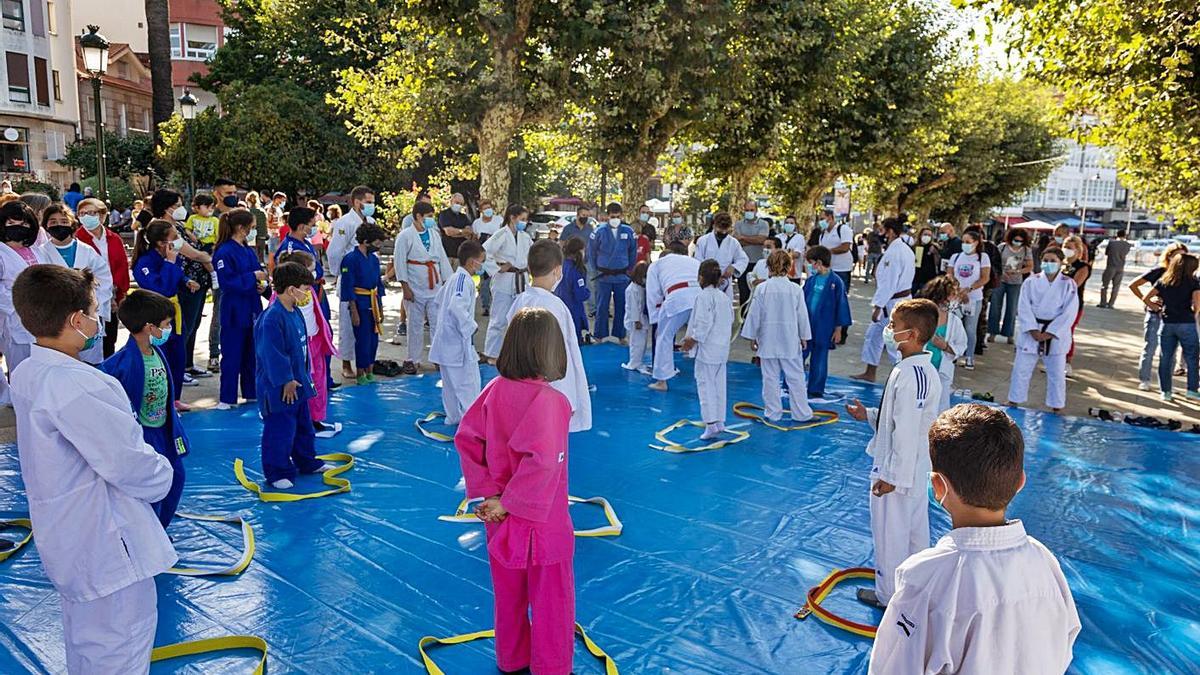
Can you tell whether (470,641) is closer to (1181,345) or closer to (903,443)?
(903,443)

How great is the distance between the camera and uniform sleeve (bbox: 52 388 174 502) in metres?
2.97

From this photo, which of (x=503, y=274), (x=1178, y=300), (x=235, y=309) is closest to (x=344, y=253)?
(x=503, y=274)

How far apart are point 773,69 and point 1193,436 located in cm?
1154

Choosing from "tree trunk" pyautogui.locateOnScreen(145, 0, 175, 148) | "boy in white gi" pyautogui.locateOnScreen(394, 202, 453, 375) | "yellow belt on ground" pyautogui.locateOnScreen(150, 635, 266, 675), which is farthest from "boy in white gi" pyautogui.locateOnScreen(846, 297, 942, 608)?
"tree trunk" pyautogui.locateOnScreen(145, 0, 175, 148)

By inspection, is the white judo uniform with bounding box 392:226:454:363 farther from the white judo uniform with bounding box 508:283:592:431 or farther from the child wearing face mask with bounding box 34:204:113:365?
the white judo uniform with bounding box 508:283:592:431

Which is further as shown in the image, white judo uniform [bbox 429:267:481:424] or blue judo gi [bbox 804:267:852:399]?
blue judo gi [bbox 804:267:852:399]

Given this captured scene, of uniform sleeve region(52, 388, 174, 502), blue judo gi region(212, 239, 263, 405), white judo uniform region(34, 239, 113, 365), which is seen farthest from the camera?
blue judo gi region(212, 239, 263, 405)

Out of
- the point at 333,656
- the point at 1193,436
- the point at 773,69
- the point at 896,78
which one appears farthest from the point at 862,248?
the point at 333,656

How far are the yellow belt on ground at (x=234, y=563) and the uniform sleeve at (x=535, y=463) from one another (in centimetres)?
222

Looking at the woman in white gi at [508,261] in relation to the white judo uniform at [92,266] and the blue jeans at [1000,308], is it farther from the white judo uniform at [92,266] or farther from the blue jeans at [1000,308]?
the blue jeans at [1000,308]

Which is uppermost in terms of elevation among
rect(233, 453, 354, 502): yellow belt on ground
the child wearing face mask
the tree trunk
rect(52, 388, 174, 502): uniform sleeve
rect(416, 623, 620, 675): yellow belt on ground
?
the tree trunk

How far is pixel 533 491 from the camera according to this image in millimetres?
3400

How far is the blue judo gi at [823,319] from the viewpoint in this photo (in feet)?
29.9

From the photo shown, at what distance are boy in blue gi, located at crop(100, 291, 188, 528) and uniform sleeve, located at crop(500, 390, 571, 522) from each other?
2266mm
